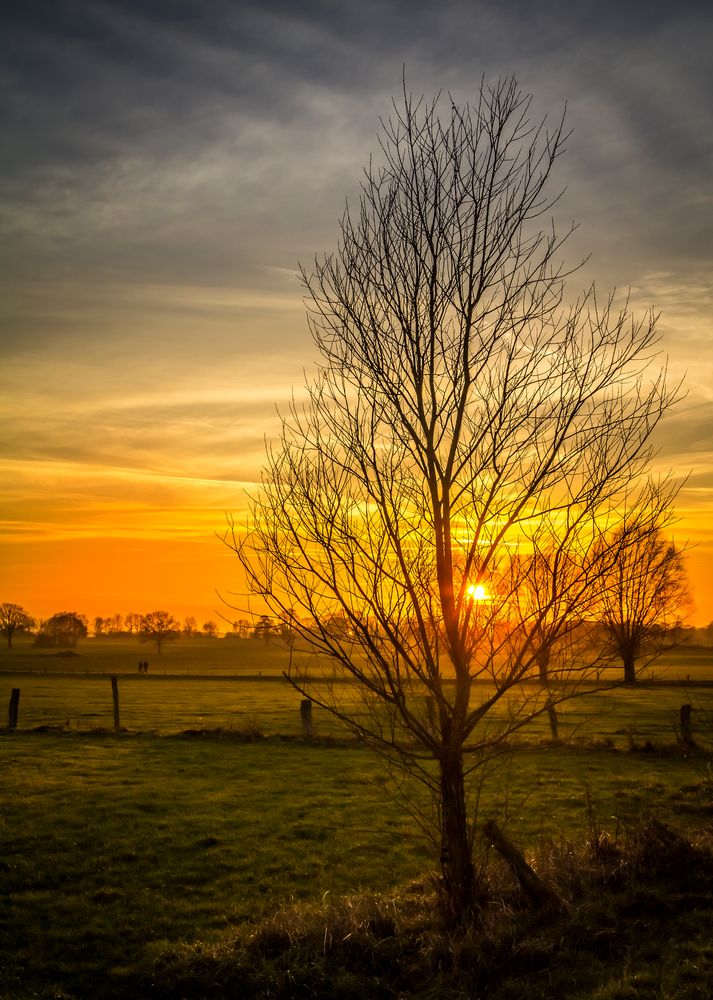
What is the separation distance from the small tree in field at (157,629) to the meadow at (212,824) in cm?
10608

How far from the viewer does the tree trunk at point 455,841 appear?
22.5 ft

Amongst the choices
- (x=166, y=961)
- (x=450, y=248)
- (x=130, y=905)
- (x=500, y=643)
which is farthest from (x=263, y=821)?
(x=450, y=248)

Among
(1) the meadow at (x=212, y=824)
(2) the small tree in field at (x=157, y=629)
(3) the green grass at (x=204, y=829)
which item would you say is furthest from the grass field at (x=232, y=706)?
(2) the small tree in field at (x=157, y=629)

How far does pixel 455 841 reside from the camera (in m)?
6.91

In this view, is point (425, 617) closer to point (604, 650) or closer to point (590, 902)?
point (604, 650)

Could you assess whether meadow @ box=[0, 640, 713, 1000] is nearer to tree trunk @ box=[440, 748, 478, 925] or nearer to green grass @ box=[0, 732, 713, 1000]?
green grass @ box=[0, 732, 713, 1000]

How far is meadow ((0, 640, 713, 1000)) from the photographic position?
809cm

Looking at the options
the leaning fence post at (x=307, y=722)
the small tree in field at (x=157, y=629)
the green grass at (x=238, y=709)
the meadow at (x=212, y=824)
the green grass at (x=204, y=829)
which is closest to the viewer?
the meadow at (x=212, y=824)

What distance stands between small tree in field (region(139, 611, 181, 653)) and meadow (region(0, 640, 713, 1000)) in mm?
106079

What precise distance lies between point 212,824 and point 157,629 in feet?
406

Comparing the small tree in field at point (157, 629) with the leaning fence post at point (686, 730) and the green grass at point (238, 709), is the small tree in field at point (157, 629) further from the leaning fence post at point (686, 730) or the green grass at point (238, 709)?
the leaning fence post at point (686, 730)

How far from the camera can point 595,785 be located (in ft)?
57.3

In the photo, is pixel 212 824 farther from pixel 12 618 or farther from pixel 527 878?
pixel 12 618

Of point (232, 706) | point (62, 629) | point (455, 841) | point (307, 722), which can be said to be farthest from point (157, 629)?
point (455, 841)
